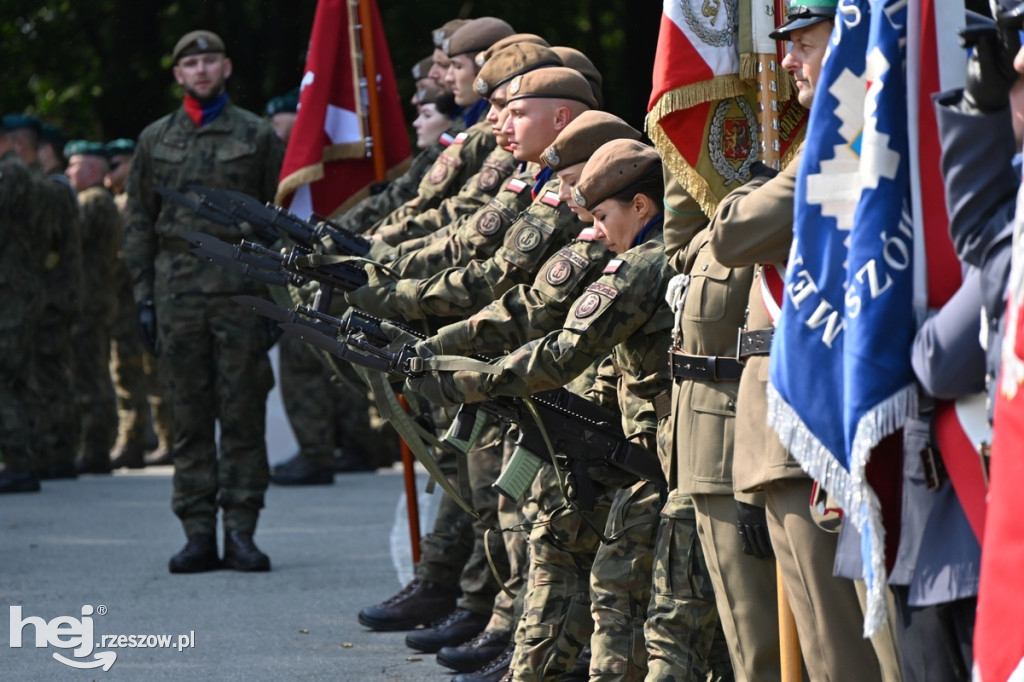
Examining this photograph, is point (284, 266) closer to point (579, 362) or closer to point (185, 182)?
point (579, 362)

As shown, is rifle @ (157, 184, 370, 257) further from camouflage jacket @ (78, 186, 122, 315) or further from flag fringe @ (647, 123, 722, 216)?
camouflage jacket @ (78, 186, 122, 315)

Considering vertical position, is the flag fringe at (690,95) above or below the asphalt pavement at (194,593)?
above

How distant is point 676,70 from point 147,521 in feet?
22.5

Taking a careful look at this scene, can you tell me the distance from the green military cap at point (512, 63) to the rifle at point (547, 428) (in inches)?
55.0

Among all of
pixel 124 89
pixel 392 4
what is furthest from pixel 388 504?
pixel 124 89

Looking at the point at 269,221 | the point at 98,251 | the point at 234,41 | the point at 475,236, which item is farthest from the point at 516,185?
the point at 234,41

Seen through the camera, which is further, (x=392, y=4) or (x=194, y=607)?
(x=392, y=4)

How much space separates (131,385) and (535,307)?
9.90 meters

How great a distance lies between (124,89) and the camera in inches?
679

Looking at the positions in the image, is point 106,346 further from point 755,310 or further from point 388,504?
point 755,310

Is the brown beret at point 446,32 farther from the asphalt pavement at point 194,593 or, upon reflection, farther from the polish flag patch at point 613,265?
the polish flag patch at point 613,265

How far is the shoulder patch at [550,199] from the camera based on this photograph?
556cm

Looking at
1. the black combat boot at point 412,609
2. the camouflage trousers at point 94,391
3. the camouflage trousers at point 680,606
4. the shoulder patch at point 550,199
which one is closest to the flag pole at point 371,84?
the black combat boot at point 412,609

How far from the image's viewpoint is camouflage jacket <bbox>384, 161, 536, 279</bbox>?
5.96 m
